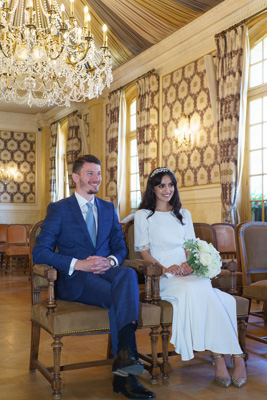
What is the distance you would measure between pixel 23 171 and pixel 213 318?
498 inches

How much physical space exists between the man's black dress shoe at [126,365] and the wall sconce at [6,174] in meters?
12.4

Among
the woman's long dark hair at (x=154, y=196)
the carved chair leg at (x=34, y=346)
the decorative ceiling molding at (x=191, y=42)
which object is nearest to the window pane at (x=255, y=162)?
the decorative ceiling molding at (x=191, y=42)

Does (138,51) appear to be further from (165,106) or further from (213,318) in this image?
(213,318)

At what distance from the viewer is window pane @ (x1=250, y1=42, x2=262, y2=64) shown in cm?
727

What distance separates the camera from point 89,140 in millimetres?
12023

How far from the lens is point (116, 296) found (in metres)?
2.70

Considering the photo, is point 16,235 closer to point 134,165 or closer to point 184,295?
point 134,165

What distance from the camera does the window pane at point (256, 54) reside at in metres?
7.27

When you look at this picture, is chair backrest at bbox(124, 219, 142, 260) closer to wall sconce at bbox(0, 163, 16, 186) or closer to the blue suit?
the blue suit

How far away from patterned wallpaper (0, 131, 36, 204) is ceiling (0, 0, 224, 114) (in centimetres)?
576

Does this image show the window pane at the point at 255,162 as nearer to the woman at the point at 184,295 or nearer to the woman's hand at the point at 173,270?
the woman at the point at 184,295

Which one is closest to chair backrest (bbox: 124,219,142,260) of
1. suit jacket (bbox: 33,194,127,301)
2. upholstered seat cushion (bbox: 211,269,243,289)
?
suit jacket (bbox: 33,194,127,301)

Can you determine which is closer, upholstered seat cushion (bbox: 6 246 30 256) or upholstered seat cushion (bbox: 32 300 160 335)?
upholstered seat cushion (bbox: 32 300 160 335)

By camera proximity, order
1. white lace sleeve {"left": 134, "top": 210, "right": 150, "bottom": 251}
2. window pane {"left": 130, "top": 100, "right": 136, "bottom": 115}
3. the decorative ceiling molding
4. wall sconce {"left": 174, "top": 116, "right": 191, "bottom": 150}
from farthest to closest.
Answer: window pane {"left": 130, "top": 100, "right": 136, "bottom": 115}, wall sconce {"left": 174, "top": 116, "right": 191, "bottom": 150}, the decorative ceiling molding, white lace sleeve {"left": 134, "top": 210, "right": 150, "bottom": 251}
